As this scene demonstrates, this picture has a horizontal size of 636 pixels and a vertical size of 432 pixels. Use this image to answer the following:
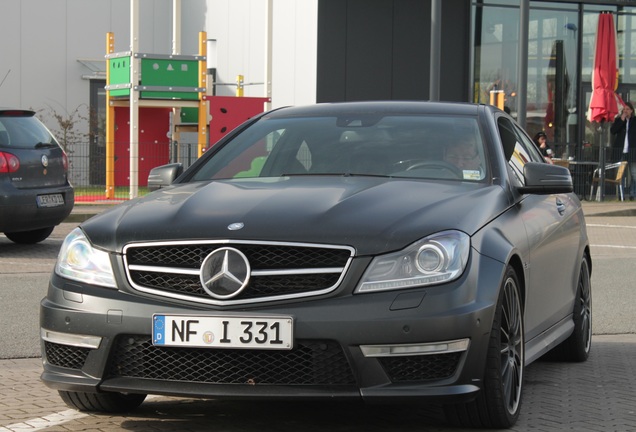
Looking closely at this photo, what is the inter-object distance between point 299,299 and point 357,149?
5.60 ft

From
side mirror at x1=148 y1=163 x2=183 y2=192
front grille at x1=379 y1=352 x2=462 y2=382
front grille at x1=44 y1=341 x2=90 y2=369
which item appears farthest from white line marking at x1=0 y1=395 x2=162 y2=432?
front grille at x1=379 y1=352 x2=462 y2=382

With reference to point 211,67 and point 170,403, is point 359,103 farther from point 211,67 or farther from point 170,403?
point 211,67

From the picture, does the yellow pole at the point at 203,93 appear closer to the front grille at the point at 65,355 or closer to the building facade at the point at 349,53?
the building facade at the point at 349,53

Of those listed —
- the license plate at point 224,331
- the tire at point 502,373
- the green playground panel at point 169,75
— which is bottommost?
the tire at point 502,373

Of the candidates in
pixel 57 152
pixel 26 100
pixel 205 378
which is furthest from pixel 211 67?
pixel 205 378

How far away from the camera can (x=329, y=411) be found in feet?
19.5

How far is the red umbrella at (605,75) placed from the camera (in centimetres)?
2852

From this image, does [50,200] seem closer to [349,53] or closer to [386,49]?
[349,53]

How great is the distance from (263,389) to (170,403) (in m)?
1.28

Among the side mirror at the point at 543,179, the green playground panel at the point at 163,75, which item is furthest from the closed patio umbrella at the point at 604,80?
the side mirror at the point at 543,179

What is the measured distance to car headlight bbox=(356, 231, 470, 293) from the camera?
500cm

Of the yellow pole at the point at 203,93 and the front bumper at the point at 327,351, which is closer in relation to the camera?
the front bumper at the point at 327,351

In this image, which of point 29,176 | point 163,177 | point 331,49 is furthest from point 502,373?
point 331,49

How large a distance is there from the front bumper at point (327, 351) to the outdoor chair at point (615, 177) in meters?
24.1
